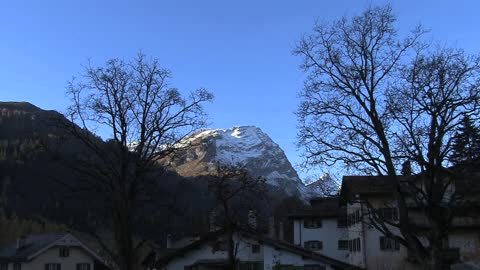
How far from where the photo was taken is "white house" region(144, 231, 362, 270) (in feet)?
148

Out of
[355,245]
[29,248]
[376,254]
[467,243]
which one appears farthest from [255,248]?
[29,248]

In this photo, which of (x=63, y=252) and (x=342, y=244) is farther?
(x=63, y=252)

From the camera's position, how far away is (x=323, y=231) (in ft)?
205

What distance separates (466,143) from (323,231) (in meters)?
39.7

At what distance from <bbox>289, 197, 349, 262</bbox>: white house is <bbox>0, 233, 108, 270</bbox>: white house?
24.7m

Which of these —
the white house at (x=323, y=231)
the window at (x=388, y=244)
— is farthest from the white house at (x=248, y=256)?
the white house at (x=323, y=231)

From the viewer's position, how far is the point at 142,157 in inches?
1246

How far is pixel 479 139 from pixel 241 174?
14.8m

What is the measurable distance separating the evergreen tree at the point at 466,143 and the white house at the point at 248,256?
21.1 metres

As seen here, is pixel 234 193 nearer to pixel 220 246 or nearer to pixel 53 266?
pixel 220 246

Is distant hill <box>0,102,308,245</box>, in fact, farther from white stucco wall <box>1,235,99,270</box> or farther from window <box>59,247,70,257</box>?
window <box>59,247,70,257</box>

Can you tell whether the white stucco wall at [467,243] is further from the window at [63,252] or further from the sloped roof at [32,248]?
the window at [63,252]

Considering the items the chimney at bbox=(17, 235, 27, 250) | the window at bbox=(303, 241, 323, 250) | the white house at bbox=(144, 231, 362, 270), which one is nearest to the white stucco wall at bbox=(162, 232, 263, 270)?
the white house at bbox=(144, 231, 362, 270)

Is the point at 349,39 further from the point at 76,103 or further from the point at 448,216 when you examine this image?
the point at 76,103
